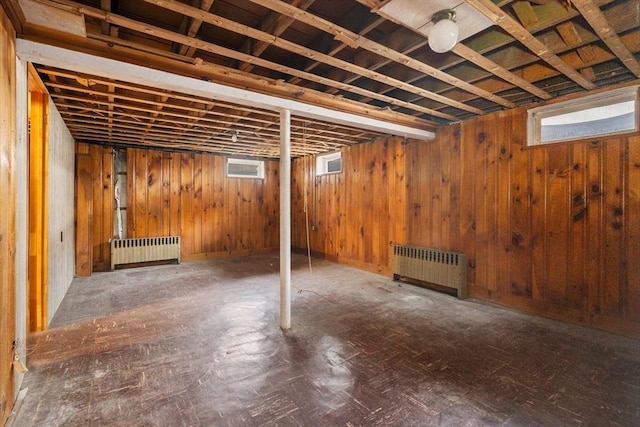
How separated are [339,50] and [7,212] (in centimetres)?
246

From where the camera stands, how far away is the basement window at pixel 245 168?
24.0 feet

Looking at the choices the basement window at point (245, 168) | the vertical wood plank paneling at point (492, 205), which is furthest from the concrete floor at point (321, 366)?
the basement window at point (245, 168)

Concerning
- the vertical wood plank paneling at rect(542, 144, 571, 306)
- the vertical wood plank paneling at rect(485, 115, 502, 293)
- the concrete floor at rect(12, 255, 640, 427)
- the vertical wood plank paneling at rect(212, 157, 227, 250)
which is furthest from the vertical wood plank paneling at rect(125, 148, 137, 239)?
the vertical wood plank paneling at rect(542, 144, 571, 306)

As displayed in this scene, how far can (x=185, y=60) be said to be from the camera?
2424mm

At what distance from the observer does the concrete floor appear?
1.85m

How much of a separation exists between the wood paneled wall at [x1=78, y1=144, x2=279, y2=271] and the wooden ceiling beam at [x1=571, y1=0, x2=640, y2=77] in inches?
259

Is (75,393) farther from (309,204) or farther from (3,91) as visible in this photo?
(309,204)

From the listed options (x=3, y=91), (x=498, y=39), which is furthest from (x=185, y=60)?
(x=498, y=39)

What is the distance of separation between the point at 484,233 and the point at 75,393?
4483mm

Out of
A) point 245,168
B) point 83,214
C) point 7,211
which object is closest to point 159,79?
point 7,211

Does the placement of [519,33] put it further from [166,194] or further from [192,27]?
[166,194]

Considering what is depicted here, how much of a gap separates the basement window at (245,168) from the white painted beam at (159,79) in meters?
4.47

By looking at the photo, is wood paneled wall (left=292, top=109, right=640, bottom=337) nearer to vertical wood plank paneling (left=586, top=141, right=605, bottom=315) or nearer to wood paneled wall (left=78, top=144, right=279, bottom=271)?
vertical wood plank paneling (left=586, top=141, right=605, bottom=315)

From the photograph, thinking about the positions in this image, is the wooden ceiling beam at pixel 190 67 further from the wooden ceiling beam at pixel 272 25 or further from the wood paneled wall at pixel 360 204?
the wood paneled wall at pixel 360 204
